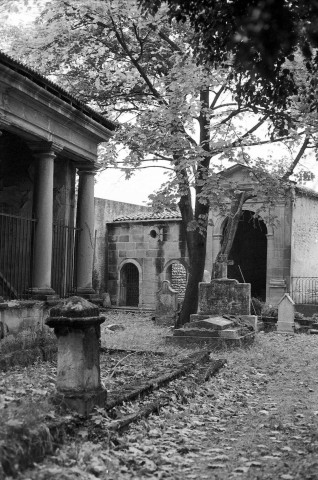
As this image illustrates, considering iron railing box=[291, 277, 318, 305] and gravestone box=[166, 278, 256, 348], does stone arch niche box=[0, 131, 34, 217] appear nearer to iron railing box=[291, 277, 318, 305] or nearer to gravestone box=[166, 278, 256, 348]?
gravestone box=[166, 278, 256, 348]

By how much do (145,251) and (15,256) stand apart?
39.6ft

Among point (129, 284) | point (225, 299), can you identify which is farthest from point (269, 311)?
point (129, 284)

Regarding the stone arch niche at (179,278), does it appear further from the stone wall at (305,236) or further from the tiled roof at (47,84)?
the tiled roof at (47,84)

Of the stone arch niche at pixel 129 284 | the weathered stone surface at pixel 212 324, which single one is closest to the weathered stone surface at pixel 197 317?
the weathered stone surface at pixel 212 324

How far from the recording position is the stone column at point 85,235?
36.1ft

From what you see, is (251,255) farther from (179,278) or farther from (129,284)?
(129,284)

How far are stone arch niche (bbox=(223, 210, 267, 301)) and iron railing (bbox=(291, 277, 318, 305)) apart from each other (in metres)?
3.79

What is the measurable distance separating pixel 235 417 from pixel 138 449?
1.87 meters

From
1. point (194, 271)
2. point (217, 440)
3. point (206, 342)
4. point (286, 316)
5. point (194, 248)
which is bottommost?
point (217, 440)

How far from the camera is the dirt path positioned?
4273 mm

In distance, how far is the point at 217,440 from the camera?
5383mm

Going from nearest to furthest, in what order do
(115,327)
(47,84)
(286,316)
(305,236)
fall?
(47,84) < (115,327) < (286,316) < (305,236)

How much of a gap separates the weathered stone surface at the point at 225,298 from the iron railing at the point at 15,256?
16.3 feet

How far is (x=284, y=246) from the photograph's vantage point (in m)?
18.9
